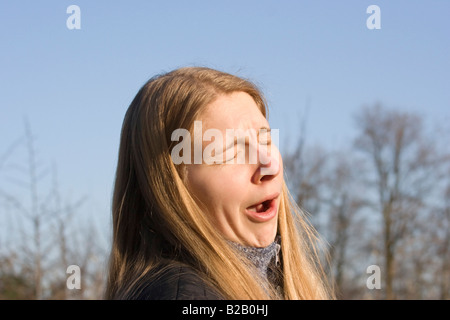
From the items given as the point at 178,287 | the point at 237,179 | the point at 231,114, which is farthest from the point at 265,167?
the point at 178,287

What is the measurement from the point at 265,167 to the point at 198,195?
0.83ft

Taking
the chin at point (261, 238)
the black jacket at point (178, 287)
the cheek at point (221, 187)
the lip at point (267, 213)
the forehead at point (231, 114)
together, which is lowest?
the black jacket at point (178, 287)

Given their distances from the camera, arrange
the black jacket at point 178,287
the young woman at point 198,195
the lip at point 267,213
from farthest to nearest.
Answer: the lip at point 267,213
the young woman at point 198,195
the black jacket at point 178,287

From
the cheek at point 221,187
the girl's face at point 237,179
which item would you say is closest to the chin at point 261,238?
the girl's face at point 237,179

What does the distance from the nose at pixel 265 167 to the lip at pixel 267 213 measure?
7 cm

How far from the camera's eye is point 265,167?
207 centimetres

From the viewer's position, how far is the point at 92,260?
32.0 feet

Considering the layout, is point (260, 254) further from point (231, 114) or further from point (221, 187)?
point (231, 114)

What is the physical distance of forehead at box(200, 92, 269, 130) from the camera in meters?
2.11

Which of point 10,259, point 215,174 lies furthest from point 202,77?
point 10,259

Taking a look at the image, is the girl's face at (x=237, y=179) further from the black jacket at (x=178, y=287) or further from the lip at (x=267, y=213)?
the black jacket at (x=178, y=287)

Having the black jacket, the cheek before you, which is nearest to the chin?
the cheek

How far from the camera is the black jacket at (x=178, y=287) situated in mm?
1707
